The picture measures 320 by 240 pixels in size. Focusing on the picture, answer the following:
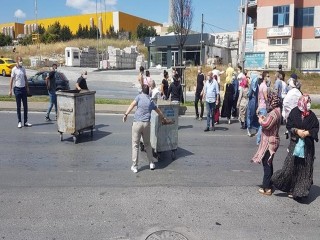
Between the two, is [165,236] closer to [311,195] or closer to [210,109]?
[311,195]

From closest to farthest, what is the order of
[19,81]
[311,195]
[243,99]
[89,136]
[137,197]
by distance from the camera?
[137,197] < [311,195] < [89,136] < [19,81] < [243,99]

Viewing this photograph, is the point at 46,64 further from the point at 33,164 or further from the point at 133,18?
the point at 133,18

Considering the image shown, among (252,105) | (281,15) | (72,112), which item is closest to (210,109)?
(252,105)

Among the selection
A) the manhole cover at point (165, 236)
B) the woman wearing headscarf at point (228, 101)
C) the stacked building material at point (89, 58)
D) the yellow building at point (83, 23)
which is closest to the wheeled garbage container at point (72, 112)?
the manhole cover at point (165, 236)

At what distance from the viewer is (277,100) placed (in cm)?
573

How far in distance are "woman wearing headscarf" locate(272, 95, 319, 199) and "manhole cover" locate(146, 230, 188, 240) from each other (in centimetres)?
210

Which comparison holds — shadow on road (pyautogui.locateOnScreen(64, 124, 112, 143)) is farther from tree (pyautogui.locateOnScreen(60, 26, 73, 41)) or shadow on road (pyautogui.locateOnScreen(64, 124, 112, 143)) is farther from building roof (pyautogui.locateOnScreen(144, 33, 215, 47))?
tree (pyautogui.locateOnScreen(60, 26, 73, 41))

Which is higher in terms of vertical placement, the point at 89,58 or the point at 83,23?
the point at 83,23

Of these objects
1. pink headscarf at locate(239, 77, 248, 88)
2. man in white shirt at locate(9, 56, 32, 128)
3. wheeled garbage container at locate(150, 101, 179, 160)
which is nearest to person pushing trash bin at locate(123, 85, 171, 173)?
wheeled garbage container at locate(150, 101, 179, 160)

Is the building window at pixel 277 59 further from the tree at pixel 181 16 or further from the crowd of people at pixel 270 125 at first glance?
the crowd of people at pixel 270 125

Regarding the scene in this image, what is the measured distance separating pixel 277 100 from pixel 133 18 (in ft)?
426

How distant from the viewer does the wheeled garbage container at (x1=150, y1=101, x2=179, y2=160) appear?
24.3ft

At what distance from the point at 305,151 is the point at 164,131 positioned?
10.1 feet

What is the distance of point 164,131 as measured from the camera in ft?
24.8
